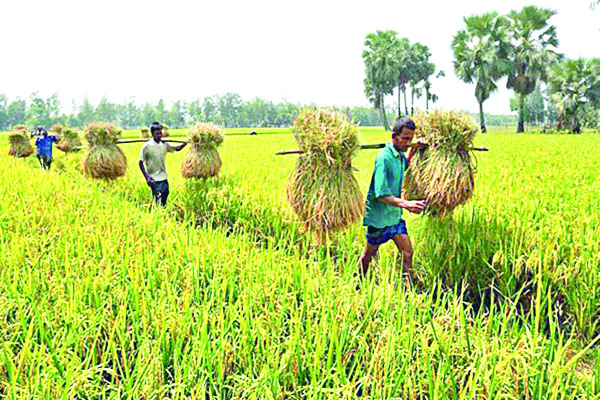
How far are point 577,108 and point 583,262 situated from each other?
124ft

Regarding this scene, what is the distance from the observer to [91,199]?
17.7 feet

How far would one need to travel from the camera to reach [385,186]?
317 cm

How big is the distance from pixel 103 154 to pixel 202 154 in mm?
2098

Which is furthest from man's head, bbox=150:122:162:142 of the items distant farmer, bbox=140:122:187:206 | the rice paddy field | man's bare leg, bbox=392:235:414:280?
man's bare leg, bbox=392:235:414:280

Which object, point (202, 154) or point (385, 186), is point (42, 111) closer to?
point (202, 154)

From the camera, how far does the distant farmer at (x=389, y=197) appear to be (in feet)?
10.5

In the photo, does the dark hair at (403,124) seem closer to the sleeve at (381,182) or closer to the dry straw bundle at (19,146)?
the sleeve at (381,182)

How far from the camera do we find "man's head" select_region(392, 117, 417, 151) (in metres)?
3.20

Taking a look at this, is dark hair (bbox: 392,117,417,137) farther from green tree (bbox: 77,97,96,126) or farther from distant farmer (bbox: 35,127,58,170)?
green tree (bbox: 77,97,96,126)

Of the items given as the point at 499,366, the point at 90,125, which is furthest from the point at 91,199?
the point at 499,366

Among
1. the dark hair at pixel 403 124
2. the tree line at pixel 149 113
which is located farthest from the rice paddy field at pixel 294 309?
the tree line at pixel 149 113

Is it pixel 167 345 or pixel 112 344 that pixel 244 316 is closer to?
pixel 167 345

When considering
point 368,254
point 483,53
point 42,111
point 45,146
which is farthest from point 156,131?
point 42,111

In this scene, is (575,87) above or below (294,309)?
above
